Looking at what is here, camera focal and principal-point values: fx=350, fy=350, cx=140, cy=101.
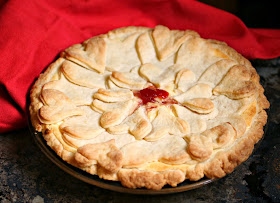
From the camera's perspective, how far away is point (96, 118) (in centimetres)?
225

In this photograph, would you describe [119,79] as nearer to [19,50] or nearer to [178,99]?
[178,99]

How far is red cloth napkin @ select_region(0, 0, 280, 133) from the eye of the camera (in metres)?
2.54

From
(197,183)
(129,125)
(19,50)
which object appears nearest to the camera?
(197,183)

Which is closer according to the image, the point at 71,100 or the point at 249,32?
the point at 71,100

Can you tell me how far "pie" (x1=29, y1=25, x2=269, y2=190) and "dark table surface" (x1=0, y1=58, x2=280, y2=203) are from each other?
270 mm

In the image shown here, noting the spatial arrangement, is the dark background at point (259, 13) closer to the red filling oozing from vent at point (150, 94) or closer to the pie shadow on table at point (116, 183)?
the red filling oozing from vent at point (150, 94)

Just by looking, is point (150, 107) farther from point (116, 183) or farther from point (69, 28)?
point (69, 28)

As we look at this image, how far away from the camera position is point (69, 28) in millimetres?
2908

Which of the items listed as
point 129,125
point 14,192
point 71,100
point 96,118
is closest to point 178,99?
point 129,125

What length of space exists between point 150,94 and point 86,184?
723mm

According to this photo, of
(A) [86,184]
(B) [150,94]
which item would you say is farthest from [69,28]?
(A) [86,184]

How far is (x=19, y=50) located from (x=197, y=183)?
5.21ft

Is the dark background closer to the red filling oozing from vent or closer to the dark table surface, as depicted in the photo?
the red filling oozing from vent

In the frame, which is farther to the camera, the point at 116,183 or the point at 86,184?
the point at 86,184
